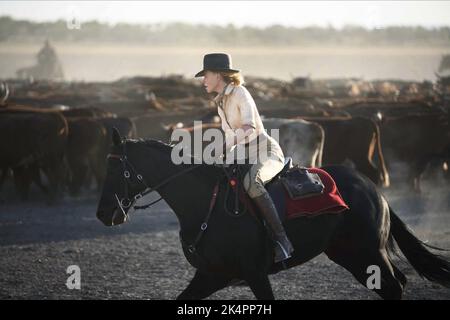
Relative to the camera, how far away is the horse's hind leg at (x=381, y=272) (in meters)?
6.07

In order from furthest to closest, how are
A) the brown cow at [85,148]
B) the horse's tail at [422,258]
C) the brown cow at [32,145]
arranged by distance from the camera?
1. the brown cow at [85,148]
2. the brown cow at [32,145]
3. the horse's tail at [422,258]

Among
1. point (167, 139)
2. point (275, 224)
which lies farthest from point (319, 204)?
point (167, 139)

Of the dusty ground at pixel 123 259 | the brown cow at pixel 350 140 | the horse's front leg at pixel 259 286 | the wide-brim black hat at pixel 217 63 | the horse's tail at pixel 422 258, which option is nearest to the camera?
the horse's front leg at pixel 259 286

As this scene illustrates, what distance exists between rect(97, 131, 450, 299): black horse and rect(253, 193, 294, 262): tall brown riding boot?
9 cm

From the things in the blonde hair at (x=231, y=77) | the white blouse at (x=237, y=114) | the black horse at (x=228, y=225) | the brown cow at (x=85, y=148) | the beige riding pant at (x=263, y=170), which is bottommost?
the brown cow at (x=85, y=148)

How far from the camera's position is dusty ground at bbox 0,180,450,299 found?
778 centimetres

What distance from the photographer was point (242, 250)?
5.63 metres

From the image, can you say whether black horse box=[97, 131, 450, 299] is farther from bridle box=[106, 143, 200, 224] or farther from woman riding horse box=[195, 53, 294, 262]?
woman riding horse box=[195, 53, 294, 262]

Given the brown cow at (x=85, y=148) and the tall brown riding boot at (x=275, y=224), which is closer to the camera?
the tall brown riding boot at (x=275, y=224)

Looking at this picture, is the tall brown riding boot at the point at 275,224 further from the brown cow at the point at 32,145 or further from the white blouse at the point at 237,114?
the brown cow at the point at 32,145

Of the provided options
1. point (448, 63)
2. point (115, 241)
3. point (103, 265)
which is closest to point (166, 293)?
point (103, 265)

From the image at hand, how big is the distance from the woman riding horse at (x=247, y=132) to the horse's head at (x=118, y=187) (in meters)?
0.77

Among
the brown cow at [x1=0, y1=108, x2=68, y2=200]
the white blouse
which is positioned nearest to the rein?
the white blouse

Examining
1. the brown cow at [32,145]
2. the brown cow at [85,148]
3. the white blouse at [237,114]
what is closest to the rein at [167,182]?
the white blouse at [237,114]
